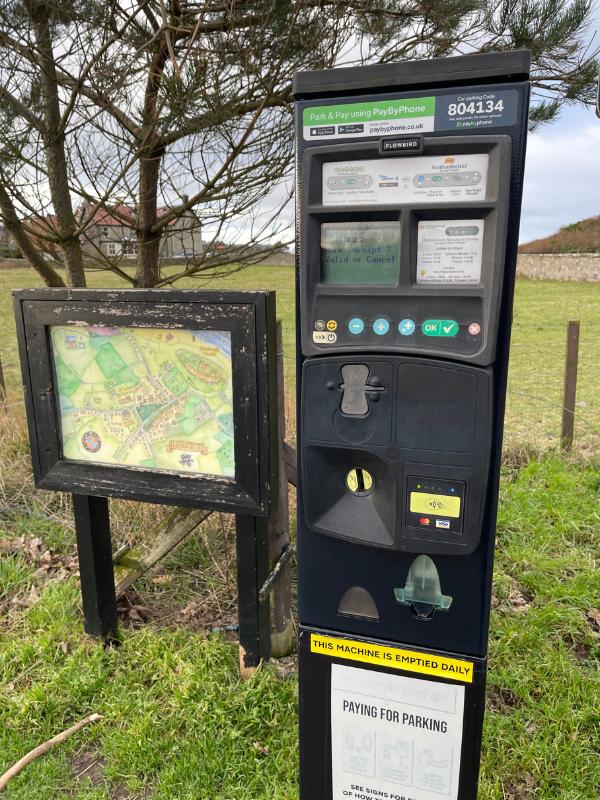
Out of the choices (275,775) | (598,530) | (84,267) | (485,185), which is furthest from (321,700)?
(84,267)

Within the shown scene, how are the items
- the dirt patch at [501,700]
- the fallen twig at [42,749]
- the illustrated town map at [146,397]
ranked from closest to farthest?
1. the fallen twig at [42,749]
2. the illustrated town map at [146,397]
3. the dirt patch at [501,700]

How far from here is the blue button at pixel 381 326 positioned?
1.42 metres

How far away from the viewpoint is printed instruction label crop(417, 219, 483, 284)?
53.7 inches

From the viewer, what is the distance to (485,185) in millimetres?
1325

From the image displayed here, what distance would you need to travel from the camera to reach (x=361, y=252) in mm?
1438

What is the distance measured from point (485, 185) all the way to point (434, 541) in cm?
78

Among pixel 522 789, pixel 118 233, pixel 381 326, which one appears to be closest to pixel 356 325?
pixel 381 326

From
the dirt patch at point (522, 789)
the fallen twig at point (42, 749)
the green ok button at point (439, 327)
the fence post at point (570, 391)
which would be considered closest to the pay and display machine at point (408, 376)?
the green ok button at point (439, 327)

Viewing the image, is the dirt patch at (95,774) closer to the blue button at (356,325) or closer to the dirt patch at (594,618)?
the blue button at (356,325)

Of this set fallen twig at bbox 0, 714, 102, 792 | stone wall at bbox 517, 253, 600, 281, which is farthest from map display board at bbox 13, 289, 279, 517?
stone wall at bbox 517, 253, 600, 281

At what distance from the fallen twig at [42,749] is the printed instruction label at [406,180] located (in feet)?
6.51

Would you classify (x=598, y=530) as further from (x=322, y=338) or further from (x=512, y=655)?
(x=322, y=338)

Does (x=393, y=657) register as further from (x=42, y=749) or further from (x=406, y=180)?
(x=42, y=749)

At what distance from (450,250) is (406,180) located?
0.17m
